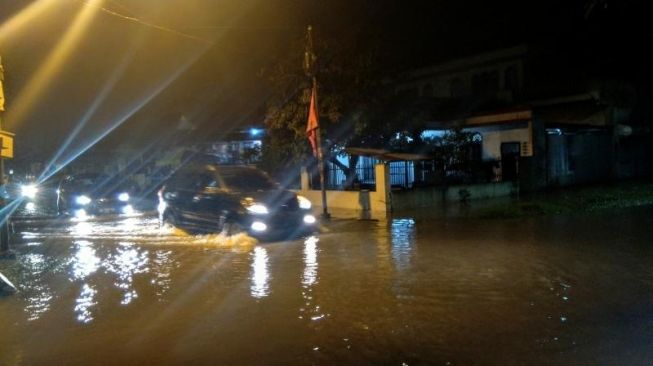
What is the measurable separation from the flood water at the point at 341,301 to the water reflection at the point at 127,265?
4cm

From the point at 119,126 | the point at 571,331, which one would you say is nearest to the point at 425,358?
the point at 571,331

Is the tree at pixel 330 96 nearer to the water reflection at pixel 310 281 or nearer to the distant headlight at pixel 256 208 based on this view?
the distant headlight at pixel 256 208

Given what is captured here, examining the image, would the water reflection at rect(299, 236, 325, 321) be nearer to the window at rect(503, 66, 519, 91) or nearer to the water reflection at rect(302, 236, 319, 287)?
the water reflection at rect(302, 236, 319, 287)

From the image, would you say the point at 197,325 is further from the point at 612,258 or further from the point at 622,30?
the point at 622,30

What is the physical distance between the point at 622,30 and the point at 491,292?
24772mm

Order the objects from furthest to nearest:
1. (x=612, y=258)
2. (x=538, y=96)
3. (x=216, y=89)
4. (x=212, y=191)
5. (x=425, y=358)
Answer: (x=538, y=96) < (x=216, y=89) < (x=212, y=191) < (x=612, y=258) < (x=425, y=358)

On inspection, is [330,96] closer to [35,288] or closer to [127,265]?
[127,265]

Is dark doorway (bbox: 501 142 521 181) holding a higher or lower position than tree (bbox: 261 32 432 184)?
lower

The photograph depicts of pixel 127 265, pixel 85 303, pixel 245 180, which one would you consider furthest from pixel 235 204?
pixel 85 303

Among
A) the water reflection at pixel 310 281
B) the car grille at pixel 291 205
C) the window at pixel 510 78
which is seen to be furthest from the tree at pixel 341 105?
the window at pixel 510 78

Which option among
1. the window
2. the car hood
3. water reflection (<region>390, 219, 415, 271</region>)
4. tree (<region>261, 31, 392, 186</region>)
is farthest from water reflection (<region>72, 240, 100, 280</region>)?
the window

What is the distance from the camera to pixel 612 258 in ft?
32.0

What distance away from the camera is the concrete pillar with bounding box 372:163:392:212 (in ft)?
59.6

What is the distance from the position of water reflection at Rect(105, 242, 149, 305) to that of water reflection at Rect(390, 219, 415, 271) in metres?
3.90
